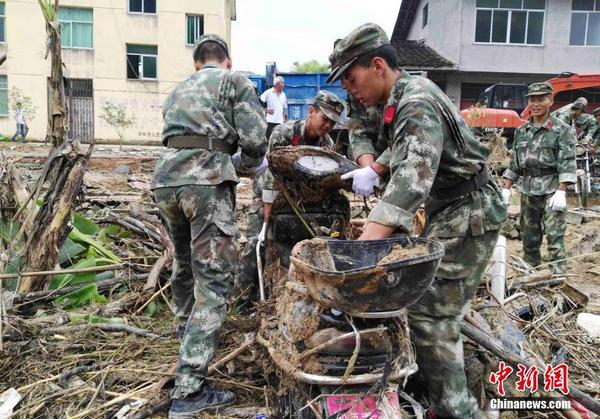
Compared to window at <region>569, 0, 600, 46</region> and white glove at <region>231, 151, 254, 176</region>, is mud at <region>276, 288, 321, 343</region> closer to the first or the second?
white glove at <region>231, 151, 254, 176</region>

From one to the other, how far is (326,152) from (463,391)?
6.07 ft

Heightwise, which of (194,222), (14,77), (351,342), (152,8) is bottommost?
(351,342)

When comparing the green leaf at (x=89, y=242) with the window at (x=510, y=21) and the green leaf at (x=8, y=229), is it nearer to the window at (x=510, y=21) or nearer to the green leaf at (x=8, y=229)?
the green leaf at (x=8, y=229)

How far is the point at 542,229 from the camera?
5715mm

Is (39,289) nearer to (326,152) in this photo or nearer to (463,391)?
(326,152)

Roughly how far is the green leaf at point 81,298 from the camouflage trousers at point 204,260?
1.67m

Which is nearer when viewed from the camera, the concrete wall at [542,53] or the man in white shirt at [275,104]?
the man in white shirt at [275,104]

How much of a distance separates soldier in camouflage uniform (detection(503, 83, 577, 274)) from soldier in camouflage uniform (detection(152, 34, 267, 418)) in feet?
11.2

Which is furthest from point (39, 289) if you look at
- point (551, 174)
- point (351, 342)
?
point (551, 174)

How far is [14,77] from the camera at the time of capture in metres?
20.3

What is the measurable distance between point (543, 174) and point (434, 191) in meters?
3.57

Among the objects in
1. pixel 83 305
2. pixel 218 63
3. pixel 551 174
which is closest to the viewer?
pixel 218 63

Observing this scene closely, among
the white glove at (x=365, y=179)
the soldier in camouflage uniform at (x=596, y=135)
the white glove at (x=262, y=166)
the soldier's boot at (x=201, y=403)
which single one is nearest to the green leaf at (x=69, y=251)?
the white glove at (x=262, y=166)

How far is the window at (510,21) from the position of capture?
1914cm
